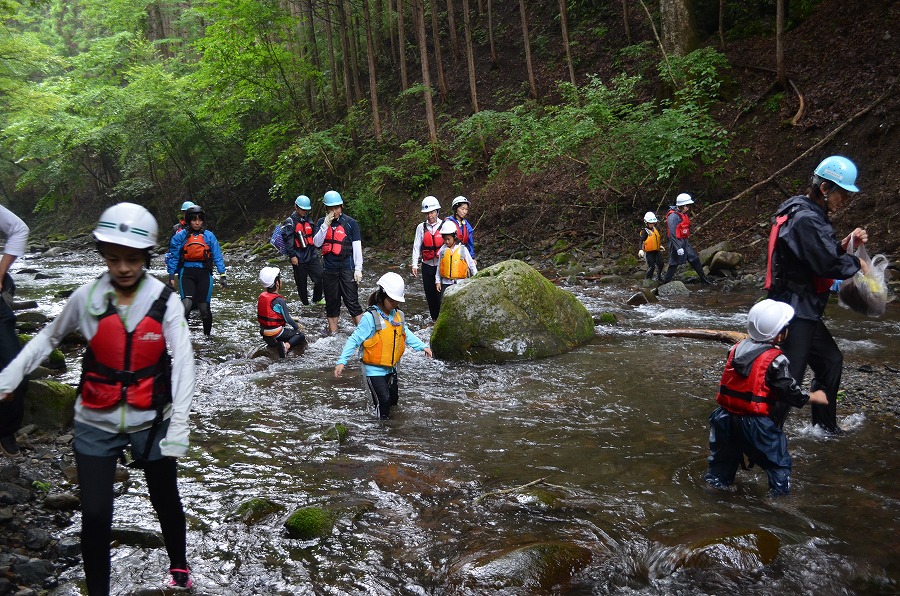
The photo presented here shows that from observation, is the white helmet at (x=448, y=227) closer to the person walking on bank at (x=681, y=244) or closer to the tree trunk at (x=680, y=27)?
the person walking on bank at (x=681, y=244)

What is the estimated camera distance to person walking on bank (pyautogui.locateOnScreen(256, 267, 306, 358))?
9328 mm

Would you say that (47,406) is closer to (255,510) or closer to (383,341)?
(255,510)

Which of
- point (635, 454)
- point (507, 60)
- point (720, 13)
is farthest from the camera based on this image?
point (507, 60)

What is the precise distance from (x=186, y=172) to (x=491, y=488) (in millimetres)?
34247

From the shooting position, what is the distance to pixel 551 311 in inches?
377

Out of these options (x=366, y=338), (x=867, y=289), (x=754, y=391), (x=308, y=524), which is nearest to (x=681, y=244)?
(x=867, y=289)

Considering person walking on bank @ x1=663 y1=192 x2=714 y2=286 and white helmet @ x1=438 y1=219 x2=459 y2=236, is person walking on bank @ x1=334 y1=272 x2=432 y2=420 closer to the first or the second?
white helmet @ x1=438 y1=219 x2=459 y2=236

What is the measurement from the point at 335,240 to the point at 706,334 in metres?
5.92

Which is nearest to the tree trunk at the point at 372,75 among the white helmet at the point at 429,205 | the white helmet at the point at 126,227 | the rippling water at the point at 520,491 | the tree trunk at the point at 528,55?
the tree trunk at the point at 528,55

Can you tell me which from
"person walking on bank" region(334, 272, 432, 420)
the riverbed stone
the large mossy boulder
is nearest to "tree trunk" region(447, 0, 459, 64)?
the large mossy boulder

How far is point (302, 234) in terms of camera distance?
12.0 meters

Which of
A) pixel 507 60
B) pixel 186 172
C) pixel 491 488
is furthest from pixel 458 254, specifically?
pixel 186 172

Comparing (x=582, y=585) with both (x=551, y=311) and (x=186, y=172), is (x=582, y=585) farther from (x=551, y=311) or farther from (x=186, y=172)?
(x=186, y=172)

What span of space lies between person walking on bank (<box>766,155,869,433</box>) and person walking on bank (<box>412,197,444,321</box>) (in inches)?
227
